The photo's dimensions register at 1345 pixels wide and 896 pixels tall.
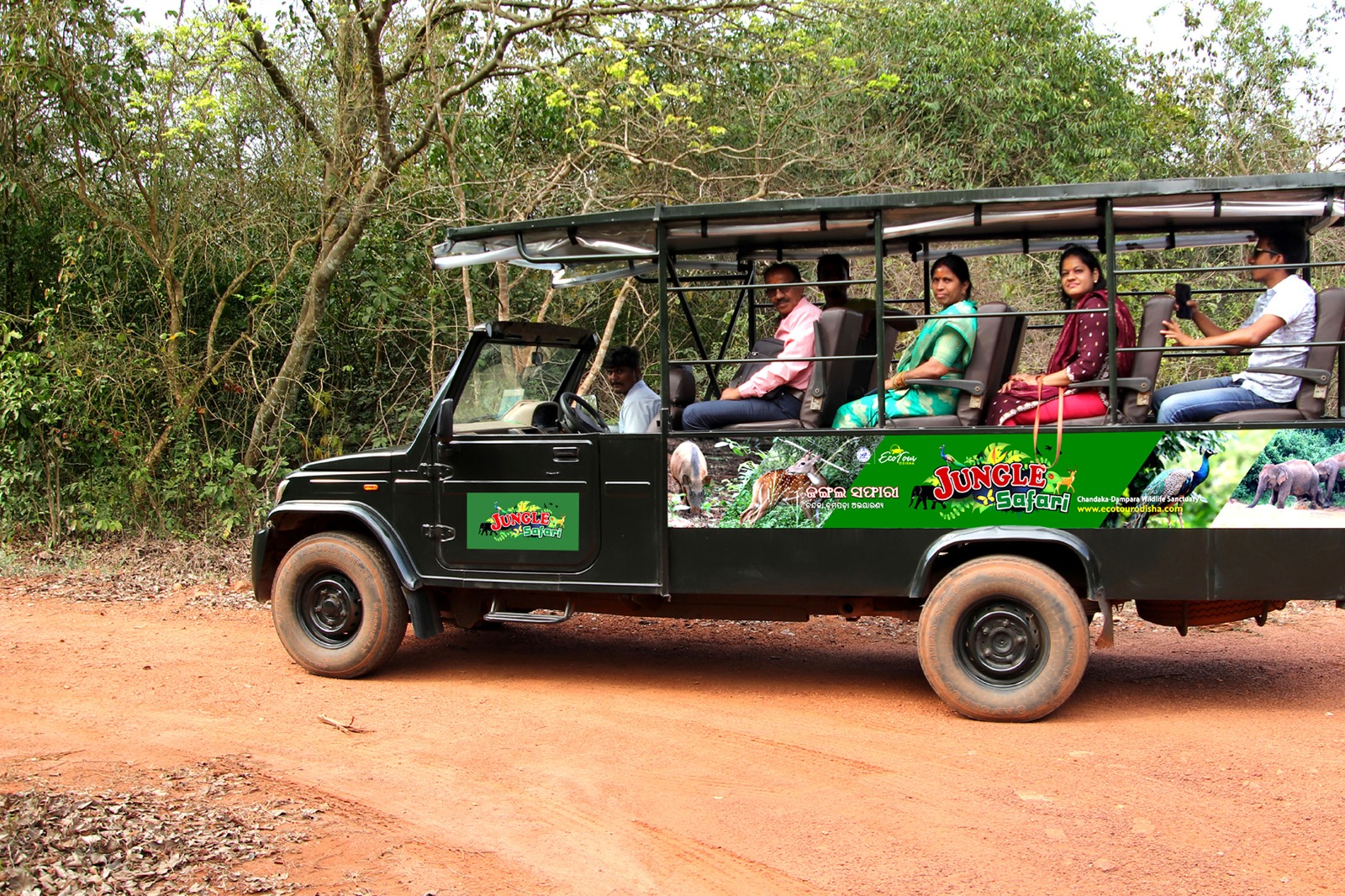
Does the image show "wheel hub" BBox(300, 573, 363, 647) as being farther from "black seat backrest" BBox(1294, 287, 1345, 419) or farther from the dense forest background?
"black seat backrest" BBox(1294, 287, 1345, 419)

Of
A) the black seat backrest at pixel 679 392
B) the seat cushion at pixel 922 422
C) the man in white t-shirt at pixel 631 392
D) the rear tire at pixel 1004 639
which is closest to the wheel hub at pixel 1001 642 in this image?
the rear tire at pixel 1004 639

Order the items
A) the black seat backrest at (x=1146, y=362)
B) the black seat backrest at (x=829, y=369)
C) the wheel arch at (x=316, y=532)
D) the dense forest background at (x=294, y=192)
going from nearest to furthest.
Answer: the black seat backrest at (x=1146, y=362) → the black seat backrest at (x=829, y=369) → the wheel arch at (x=316, y=532) → the dense forest background at (x=294, y=192)

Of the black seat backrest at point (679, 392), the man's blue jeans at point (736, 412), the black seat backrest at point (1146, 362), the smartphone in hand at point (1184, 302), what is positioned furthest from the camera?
the black seat backrest at point (679, 392)

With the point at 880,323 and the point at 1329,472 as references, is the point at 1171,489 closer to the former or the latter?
the point at 1329,472

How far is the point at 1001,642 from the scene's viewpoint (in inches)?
233

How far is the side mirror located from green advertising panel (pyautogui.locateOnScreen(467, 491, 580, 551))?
0.36 meters

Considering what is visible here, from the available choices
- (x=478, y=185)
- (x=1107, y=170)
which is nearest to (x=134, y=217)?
(x=478, y=185)

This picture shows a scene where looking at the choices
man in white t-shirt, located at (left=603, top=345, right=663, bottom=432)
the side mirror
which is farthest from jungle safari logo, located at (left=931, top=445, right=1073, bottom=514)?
the side mirror

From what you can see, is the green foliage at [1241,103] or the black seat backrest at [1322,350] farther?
the green foliage at [1241,103]

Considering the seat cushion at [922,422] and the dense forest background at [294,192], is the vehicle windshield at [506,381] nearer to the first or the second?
the seat cushion at [922,422]

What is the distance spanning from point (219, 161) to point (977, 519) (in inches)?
366

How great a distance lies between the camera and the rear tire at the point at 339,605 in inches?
266

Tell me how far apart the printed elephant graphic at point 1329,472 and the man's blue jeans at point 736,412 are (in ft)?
8.37

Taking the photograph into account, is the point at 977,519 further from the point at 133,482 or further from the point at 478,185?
the point at 133,482
